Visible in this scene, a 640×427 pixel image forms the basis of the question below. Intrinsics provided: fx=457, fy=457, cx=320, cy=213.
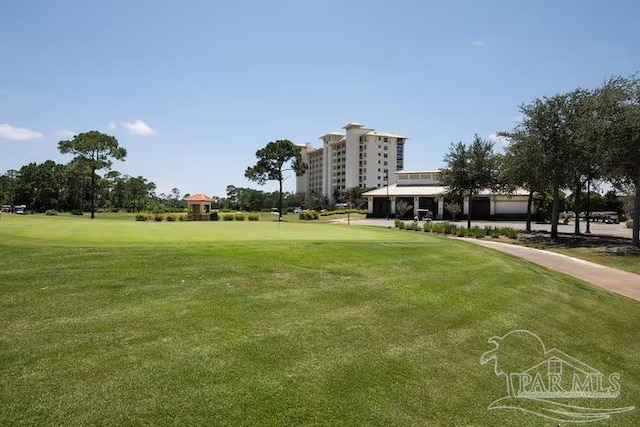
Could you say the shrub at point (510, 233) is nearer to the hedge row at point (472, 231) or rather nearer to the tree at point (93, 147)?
the hedge row at point (472, 231)

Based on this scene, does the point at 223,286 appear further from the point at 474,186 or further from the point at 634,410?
the point at 474,186

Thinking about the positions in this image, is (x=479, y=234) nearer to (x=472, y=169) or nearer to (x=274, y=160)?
(x=472, y=169)

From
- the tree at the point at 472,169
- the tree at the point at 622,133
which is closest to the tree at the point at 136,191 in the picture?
the tree at the point at 472,169

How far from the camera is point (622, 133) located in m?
25.3

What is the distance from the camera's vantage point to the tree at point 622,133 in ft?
82.9

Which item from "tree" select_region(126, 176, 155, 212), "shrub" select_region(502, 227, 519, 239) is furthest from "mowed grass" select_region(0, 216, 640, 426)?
"tree" select_region(126, 176, 155, 212)

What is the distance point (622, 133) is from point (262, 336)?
88.1ft

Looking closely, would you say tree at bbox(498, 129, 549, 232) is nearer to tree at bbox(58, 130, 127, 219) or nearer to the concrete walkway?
→ the concrete walkway

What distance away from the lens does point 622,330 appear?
8586 millimetres

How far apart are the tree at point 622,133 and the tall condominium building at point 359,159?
11640cm

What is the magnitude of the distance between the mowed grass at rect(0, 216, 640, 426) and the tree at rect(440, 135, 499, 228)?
32434mm

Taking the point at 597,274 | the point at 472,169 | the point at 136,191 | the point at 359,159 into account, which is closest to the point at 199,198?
the point at 472,169

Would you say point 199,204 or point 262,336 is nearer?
point 262,336

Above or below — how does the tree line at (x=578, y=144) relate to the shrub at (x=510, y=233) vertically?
above
